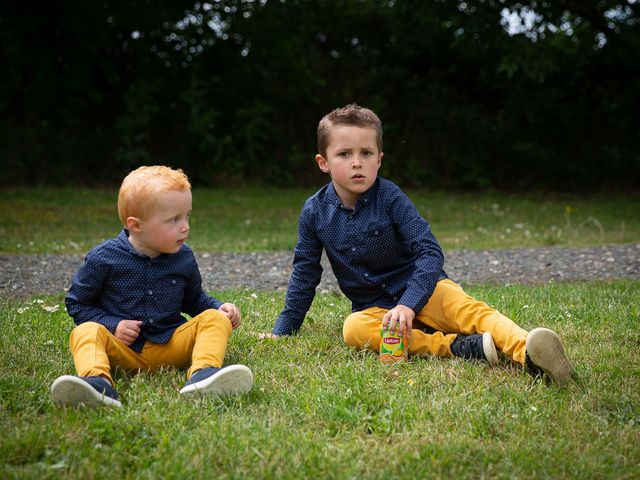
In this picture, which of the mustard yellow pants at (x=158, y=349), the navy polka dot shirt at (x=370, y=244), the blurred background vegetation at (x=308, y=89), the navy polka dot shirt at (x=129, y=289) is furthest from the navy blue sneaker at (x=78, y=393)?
the blurred background vegetation at (x=308, y=89)

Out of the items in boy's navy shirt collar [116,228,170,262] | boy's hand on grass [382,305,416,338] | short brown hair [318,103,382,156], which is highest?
short brown hair [318,103,382,156]

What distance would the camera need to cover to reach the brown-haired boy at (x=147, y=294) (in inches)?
137

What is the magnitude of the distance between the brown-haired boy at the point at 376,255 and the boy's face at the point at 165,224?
88 centimetres

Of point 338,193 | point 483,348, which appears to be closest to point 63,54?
point 338,193

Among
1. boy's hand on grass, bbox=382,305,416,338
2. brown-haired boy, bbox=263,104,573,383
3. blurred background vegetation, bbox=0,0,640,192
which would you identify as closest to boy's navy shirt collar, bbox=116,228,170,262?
brown-haired boy, bbox=263,104,573,383

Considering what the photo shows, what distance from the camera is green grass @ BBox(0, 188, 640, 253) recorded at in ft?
32.3

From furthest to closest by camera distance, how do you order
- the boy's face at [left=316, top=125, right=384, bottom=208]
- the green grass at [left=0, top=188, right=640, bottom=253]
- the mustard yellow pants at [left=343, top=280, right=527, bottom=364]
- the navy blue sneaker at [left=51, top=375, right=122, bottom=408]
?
the green grass at [left=0, top=188, right=640, bottom=253] < the boy's face at [left=316, top=125, right=384, bottom=208] < the mustard yellow pants at [left=343, top=280, right=527, bottom=364] < the navy blue sneaker at [left=51, top=375, right=122, bottom=408]

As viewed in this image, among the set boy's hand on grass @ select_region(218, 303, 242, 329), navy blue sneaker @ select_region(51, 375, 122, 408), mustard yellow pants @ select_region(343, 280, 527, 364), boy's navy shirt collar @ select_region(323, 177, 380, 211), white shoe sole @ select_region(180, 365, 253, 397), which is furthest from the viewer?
boy's navy shirt collar @ select_region(323, 177, 380, 211)

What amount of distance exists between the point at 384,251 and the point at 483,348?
77 cm

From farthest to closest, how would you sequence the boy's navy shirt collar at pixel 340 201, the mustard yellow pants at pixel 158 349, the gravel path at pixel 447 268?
1. the gravel path at pixel 447 268
2. the boy's navy shirt collar at pixel 340 201
3. the mustard yellow pants at pixel 158 349

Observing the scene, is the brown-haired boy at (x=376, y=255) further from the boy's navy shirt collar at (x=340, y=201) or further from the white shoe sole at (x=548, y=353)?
the white shoe sole at (x=548, y=353)

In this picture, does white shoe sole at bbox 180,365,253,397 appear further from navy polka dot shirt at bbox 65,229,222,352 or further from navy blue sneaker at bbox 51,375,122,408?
navy polka dot shirt at bbox 65,229,222,352

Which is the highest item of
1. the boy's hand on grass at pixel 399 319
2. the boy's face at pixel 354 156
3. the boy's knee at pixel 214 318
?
the boy's face at pixel 354 156

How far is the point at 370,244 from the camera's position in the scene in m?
4.09
